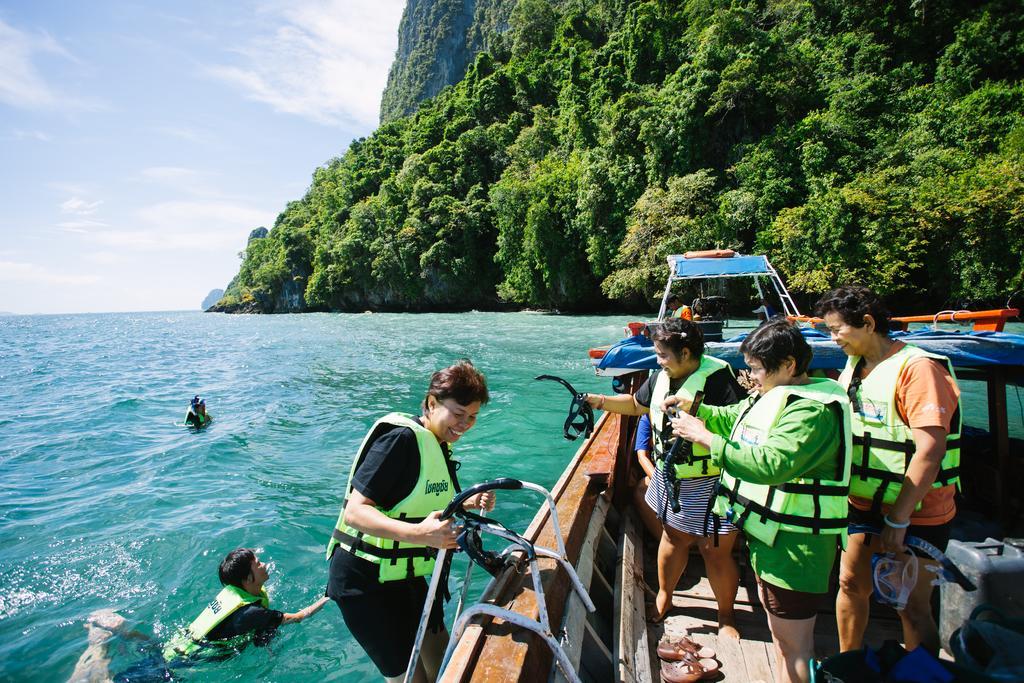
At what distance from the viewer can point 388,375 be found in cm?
1703

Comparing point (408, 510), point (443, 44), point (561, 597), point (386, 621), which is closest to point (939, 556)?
point (561, 597)

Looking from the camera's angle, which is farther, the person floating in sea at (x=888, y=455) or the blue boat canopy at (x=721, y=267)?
the blue boat canopy at (x=721, y=267)

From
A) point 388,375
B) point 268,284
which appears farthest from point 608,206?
point 268,284

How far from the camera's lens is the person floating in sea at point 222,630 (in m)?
3.72

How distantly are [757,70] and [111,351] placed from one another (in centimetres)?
4830

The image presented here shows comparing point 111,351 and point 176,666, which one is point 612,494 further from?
point 111,351

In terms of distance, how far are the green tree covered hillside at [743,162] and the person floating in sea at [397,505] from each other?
25.7 metres

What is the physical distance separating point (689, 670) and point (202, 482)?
8593mm

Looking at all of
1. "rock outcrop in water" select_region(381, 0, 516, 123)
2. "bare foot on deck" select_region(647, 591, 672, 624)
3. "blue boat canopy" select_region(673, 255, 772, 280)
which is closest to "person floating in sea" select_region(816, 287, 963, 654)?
"bare foot on deck" select_region(647, 591, 672, 624)

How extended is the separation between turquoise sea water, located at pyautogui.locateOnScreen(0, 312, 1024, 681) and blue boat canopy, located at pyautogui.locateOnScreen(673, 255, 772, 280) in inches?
162

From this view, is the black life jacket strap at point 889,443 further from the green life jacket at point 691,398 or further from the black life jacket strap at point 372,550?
the black life jacket strap at point 372,550

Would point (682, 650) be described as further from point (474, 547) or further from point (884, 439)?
point (474, 547)

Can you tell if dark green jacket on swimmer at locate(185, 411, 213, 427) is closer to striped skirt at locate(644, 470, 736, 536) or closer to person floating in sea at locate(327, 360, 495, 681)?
person floating in sea at locate(327, 360, 495, 681)

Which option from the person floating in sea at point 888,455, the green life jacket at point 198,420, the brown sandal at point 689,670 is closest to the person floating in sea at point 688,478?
the brown sandal at point 689,670
